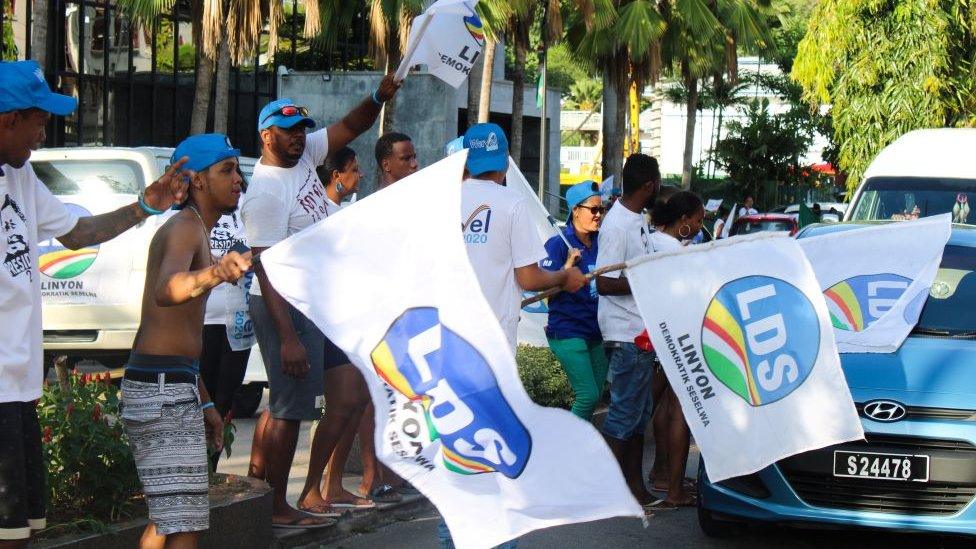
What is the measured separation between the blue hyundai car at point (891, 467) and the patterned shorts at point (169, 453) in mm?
2954

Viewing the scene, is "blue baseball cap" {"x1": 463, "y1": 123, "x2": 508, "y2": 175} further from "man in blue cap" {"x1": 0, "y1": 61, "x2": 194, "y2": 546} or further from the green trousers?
the green trousers

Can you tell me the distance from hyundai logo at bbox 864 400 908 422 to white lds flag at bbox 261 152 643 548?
219 cm

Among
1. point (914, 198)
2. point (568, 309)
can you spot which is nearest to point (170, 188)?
point (568, 309)

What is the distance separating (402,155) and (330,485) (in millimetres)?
1845

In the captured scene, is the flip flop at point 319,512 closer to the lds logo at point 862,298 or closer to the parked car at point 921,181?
the lds logo at point 862,298

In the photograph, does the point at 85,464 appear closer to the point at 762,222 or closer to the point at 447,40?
the point at 447,40

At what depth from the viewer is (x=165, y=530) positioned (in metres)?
4.50

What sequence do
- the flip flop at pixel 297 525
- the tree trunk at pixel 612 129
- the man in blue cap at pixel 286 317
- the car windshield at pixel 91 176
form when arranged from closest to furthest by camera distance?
the man in blue cap at pixel 286 317
the flip flop at pixel 297 525
the car windshield at pixel 91 176
the tree trunk at pixel 612 129

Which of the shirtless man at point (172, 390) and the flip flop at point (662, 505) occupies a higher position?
the shirtless man at point (172, 390)

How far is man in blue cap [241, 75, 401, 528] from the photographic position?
5949 millimetres

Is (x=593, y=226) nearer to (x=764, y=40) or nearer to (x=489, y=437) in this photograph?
(x=489, y=437)

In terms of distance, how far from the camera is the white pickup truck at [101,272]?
10.7 meters

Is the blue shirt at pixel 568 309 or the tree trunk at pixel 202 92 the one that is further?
the tree trunk at pixel 202 92

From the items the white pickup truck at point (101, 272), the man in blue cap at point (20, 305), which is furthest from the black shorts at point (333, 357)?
the white pickup truck at point (101, 272)
